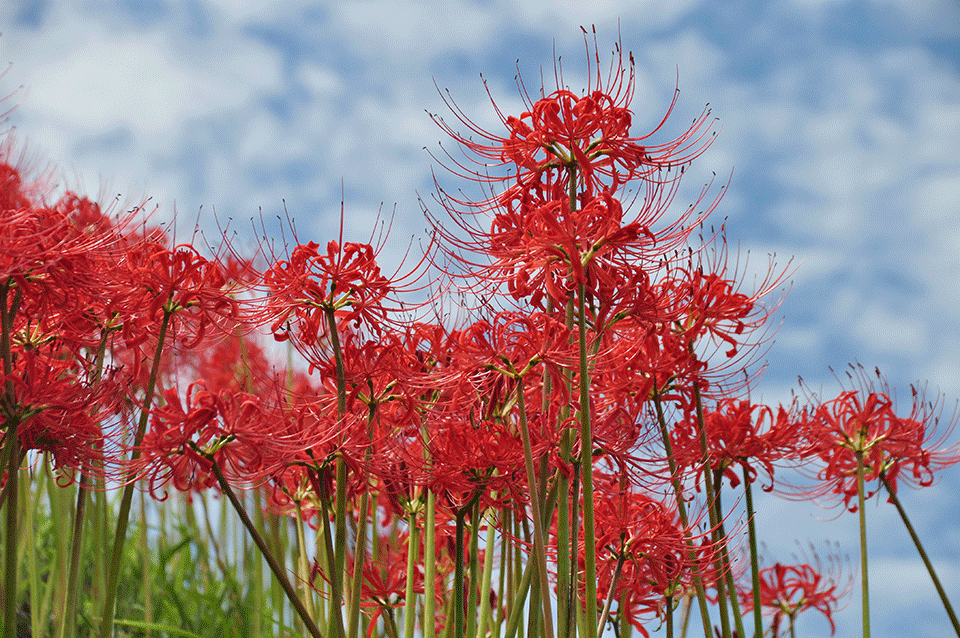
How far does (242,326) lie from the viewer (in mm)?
2820

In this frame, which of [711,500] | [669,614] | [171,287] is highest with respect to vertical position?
[171,287]

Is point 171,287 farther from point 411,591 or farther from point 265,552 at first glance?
point 411,591

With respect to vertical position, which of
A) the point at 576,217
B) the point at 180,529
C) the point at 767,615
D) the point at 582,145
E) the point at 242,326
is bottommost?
the point at 767,615

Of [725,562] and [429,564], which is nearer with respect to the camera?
[429,564]

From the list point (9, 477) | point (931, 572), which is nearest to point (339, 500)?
point (9, 477)

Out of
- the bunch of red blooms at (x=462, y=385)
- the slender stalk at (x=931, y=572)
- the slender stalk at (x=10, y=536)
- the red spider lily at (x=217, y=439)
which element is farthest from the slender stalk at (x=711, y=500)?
the slender stalk at (x=10, y=536)

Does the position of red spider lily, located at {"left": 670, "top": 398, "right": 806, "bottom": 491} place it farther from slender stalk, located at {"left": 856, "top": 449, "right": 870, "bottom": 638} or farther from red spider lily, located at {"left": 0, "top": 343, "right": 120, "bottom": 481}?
red spider lily, located at {"left": 0, "top": 343, "right": 120, "bottom": 481}

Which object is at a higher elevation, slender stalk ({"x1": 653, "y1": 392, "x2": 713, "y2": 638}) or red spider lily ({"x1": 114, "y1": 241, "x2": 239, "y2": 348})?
red spider lily ({"x1": 114, "y1": 241, "x2": 239, "y2": 348})

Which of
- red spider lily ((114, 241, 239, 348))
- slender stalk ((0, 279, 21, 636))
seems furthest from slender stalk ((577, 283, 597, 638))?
slender stalk ((0, 279, 21, 636))

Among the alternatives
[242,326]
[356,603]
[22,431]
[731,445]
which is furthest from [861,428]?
[22,431]

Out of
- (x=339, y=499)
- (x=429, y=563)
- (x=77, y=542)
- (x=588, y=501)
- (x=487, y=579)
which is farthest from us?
(x=487, y=579)

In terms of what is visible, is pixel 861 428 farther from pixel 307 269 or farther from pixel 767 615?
pixel 307 269

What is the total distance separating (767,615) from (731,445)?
4.80 ft

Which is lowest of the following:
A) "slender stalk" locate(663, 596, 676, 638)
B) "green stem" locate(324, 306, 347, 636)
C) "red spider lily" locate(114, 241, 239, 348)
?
"slender stalk" locate(663, 596, 676, 638)
